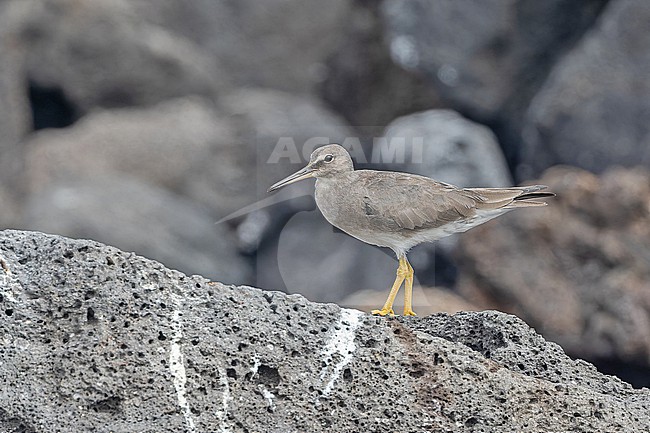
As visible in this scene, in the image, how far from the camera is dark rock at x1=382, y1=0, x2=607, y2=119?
20.0 meters

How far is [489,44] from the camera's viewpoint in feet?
66.5

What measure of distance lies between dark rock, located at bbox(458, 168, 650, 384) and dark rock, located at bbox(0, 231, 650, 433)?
7584 millimetres

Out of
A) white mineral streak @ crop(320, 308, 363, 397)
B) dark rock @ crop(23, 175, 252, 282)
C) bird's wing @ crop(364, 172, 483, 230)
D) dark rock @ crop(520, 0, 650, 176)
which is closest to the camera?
white mineral streak @ crop(320, 308, 363, 397)

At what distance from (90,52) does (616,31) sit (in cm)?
1012

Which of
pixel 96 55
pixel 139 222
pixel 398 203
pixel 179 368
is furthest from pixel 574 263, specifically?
pixel 96 55

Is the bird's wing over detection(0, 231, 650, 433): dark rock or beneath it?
over

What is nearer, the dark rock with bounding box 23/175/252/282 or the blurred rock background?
the blurred rock background

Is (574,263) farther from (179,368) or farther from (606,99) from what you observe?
(179,368)

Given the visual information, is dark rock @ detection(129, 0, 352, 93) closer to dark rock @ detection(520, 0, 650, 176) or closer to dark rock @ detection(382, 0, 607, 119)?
dark rock @ detection(382, 0, 607, 119)

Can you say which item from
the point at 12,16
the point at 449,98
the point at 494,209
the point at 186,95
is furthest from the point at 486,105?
the point at 494,209

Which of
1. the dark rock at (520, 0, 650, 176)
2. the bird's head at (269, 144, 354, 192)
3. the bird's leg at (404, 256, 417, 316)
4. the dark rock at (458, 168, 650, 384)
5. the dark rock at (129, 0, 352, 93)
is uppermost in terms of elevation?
the dark rock at (129, 0, 352, 93)

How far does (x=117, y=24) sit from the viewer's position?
78.2 ft

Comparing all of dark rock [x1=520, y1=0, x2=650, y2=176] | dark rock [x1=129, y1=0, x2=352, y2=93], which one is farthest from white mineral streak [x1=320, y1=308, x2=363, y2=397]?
dark rock [x1=129, y1=0, x2=352, y2=93]

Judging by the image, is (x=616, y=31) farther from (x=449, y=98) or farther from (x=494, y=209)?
(x=494, y=209)
